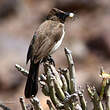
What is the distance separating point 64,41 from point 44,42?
9046 mm

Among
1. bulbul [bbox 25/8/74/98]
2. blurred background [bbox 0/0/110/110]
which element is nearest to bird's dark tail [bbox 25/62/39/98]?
bulbul [bbox 25/8/74/98]

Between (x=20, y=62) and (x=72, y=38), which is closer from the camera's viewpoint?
(x=20, y=62)

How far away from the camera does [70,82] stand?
530 centimetres

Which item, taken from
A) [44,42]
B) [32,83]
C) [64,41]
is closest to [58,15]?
[44,42]

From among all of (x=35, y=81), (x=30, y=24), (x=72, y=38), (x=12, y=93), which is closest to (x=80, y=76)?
(x=12, y=93)

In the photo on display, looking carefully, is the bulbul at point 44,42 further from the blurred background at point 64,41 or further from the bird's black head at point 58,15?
the blurred background at point 64,41

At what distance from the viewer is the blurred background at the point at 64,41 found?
13.9 metres

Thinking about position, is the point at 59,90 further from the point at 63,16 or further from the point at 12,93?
the point at 12,93

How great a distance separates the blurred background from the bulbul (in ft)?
16.6

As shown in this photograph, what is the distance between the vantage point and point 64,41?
1556 centimetres

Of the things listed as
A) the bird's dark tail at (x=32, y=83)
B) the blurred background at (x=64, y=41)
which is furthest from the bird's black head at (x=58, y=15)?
the blurred background at (x=64, y=41)

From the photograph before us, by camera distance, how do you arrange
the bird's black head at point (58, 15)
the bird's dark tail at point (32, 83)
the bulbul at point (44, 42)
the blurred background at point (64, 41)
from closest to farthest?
1. the bird's dark tail at point (32, 83)
2. the bulbul at point (44, 42)
3. the bird's black head at point (58, 15)
4. the blurred background at point (64, 41)

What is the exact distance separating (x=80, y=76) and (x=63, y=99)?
326 inches

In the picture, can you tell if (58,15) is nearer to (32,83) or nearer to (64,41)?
(32,83)
